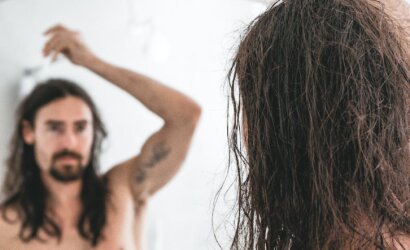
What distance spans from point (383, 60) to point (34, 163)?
82cm

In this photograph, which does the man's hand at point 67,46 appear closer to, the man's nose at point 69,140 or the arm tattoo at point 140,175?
the man's nose at point 69,140

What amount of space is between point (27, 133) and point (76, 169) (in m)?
0.13

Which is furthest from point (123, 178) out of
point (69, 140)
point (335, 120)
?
point (335, 120)

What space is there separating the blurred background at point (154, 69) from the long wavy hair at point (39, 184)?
18 mm

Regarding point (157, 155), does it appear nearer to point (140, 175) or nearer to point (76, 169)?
point (140, 175)

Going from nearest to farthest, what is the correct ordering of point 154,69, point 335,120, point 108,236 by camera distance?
1. point 335,120
2. point 108,236
3. point 154,69

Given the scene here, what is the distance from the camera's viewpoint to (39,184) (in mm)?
1128

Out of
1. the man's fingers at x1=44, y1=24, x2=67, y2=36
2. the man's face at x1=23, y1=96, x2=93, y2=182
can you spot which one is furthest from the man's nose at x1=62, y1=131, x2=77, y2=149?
the man's fingers at x1=44, y1=24, x2=67, y2=36

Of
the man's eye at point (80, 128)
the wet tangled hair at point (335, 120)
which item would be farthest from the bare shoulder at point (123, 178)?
the wet tangled hair at point (335, 120)

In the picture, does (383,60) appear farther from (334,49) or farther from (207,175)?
(207,175)

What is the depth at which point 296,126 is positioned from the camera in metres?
0.55

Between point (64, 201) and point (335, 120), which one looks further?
point (64, 201)

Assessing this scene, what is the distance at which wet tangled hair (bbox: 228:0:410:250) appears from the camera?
521 millimetres

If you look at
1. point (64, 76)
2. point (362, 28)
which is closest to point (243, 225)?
point (362, 28)
